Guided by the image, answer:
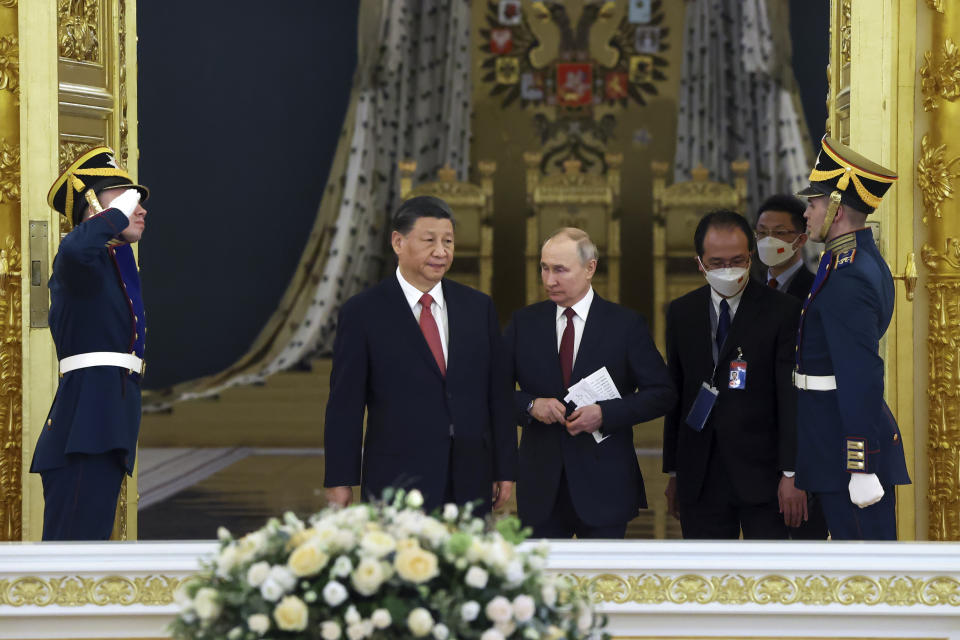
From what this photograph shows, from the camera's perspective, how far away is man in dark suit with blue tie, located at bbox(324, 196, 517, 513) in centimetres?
347

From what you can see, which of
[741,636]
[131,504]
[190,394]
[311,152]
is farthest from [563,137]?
[741,636]

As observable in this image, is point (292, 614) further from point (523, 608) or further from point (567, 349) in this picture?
point (567, 349)

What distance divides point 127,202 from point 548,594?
7.34 ft

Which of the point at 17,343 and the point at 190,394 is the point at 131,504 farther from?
the point at 190,394

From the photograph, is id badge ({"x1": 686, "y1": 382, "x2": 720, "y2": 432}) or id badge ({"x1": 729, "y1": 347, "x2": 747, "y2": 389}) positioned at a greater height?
id badge ({"x1": 729, "y1": 347, "x2": 747, "y2": 389})

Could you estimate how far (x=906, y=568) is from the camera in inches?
108

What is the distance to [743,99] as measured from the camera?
11.7 m

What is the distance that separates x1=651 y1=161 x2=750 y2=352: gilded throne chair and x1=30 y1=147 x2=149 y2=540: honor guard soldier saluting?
7.53 metres

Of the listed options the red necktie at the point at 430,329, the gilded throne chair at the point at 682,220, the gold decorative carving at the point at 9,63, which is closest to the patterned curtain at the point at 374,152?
the gilded throne chair at the point at 682,220

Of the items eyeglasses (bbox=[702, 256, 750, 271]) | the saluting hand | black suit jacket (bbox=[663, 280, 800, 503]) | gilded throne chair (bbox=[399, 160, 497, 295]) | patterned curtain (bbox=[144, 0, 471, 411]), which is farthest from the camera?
patterned curtain (bbox=[144, 0, 471, 411])

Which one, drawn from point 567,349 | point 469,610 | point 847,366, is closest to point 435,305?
point 567,349

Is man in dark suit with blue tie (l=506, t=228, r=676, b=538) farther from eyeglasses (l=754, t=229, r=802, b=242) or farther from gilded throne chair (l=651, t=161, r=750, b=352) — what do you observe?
gilded throne chair (l=651, t=161, r=750, b=352)

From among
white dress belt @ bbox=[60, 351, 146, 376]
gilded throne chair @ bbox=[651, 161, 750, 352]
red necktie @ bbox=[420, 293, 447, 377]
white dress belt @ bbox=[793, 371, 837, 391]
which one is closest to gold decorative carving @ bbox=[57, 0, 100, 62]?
white dress belt @ bbox=[60, 351, 146, 376]

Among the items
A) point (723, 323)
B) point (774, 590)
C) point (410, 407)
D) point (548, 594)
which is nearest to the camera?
point (548, 594)
